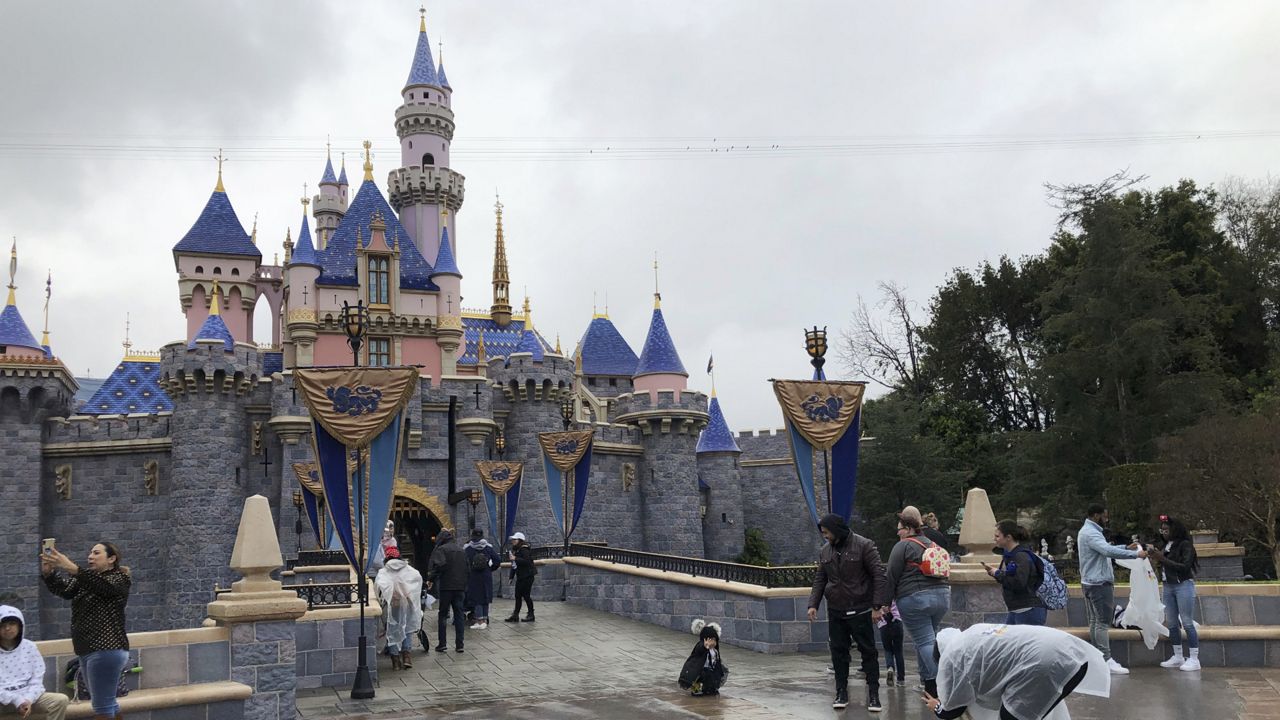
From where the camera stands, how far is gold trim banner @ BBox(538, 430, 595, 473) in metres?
22.5

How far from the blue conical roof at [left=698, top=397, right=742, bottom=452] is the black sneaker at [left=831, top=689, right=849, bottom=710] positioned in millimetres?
29383

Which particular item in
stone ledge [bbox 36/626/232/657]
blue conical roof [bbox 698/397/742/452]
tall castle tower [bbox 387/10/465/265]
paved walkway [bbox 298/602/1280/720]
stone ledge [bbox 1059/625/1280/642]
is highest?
tall castle tower [bbox 387/10/465/265]

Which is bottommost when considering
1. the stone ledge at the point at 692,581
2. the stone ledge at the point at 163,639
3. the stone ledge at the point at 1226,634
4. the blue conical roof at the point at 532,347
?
the stone ledge at the point at 1226,634

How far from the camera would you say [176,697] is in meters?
8.11

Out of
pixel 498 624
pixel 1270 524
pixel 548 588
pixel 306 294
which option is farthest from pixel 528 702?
pixel 306 294

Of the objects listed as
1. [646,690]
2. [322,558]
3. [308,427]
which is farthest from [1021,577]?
[308,427]

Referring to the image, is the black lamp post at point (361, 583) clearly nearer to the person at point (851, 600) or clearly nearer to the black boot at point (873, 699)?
the person at point (851, 600)

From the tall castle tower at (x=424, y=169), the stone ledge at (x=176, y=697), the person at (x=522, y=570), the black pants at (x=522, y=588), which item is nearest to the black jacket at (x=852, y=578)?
the stone ledge at (x=176, y=697)

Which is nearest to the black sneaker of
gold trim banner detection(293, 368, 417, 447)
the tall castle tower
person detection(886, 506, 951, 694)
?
person detection(886, 506, 951, 694)

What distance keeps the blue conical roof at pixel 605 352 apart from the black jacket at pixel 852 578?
4035 centimetres

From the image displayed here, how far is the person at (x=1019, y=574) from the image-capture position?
27.6ft

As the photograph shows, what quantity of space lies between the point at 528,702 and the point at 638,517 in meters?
24.4

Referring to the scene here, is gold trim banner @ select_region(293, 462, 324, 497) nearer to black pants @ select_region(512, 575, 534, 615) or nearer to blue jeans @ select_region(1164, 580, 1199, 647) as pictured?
black pants @ select_region(512, 575, 534, 615)

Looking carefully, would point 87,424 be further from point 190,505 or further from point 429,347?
point 429,347
